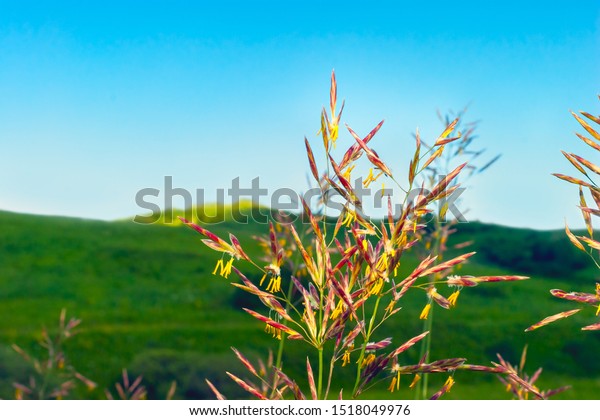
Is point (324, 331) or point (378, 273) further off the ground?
point (378, 273)

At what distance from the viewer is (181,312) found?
24.7 m

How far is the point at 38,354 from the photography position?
794 inches

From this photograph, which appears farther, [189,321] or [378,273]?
[189,321]

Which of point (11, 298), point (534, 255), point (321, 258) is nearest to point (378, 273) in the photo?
point (321, 258)

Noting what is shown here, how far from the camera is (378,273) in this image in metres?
1.52

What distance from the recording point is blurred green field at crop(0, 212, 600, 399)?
1862cm

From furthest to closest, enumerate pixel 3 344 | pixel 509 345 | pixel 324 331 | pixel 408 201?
pixel 509 345
pixel 3 344
pixel 324 331
pixel 408 201

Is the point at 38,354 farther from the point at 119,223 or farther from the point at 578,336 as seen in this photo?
the point at 578,336

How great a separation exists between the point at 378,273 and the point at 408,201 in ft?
0.64

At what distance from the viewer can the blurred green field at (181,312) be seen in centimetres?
1862

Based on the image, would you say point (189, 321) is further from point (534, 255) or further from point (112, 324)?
point (534, 255)
